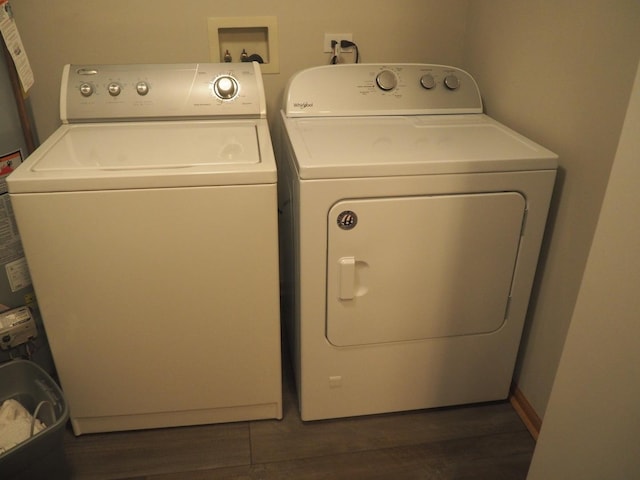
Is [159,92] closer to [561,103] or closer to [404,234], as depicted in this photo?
[404,234]

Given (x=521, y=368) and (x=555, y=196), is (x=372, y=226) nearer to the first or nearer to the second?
(x=555, y=196)

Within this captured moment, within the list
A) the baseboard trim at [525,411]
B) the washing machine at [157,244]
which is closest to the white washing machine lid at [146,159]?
the washing machine at [157,244]

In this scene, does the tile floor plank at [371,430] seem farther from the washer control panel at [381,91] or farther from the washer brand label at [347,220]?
the washer control panel at [381,91]

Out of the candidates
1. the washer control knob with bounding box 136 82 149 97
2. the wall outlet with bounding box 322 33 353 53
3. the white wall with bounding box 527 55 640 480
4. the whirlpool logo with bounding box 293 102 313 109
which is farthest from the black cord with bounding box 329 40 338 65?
the white wall with bounding box 527 55 640 480

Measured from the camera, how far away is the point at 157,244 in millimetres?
1286

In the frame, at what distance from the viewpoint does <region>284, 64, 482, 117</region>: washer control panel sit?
1.65 meters

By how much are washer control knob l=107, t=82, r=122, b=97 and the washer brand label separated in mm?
829

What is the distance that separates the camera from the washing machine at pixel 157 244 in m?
1.23

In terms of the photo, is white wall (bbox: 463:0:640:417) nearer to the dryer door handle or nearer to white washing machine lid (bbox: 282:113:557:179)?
white washing machine lid (bbox: 282:113:557:179)

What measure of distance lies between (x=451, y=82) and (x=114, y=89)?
1072 mm

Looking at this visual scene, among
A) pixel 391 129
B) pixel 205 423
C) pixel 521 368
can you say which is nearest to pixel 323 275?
pixel 391 129

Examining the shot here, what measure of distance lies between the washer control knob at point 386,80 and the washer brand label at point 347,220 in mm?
588

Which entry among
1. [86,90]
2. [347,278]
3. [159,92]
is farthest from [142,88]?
[347,278]

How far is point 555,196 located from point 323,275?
67 centimetres
